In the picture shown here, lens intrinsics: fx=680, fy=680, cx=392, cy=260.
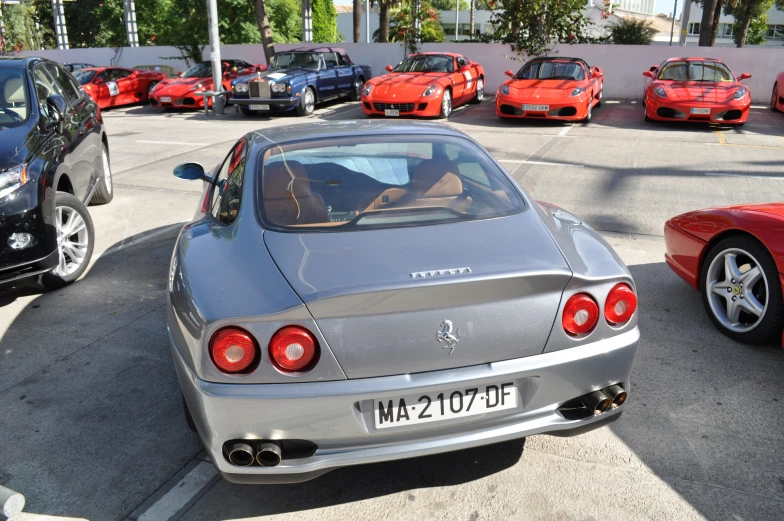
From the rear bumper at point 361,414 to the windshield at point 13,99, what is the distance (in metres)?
3.80

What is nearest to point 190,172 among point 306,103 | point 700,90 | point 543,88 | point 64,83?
point 64,83

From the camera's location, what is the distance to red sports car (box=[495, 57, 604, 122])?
13305 mm

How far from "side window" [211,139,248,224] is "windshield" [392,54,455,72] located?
12072 mm

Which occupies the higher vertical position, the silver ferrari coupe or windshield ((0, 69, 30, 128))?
windshield ((0, 69, 30, 128))

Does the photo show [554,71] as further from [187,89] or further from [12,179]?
[12,179]

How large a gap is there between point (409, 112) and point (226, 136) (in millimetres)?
3727

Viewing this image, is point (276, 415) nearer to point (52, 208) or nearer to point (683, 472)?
point (683, 472)

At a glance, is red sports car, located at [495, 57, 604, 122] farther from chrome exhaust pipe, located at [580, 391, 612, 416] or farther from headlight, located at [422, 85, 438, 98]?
chrome exhaust pipe, located at [580, 391, 612, 416]

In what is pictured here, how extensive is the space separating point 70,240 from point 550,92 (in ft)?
33.9

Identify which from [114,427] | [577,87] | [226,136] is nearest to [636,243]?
[114,427]

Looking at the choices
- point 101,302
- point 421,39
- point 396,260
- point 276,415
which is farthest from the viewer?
point 421,39

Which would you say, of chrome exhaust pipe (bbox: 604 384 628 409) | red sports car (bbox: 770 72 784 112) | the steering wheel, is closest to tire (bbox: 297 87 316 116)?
the steering wheel

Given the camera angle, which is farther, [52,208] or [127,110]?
[127,110]

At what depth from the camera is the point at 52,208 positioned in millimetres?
4863
